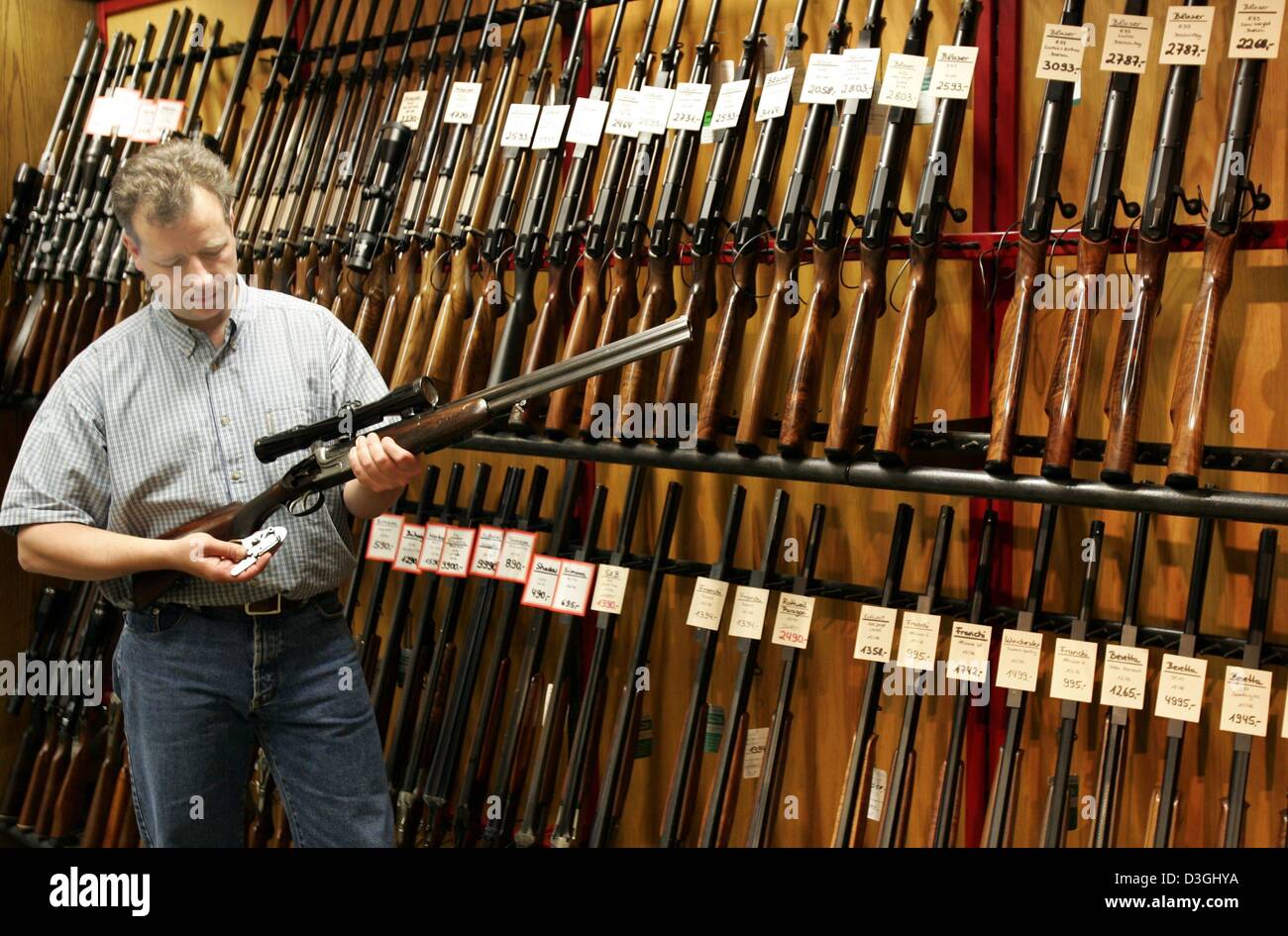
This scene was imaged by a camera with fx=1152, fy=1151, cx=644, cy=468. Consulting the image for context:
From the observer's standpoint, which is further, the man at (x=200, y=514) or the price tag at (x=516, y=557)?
the price tag at (x=516, y=557)

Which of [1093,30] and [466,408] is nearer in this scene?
[466,408]

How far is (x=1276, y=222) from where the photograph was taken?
2.23 meters

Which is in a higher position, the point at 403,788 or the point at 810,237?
the point at 810,237

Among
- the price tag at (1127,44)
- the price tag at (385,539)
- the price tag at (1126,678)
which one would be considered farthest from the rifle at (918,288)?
the price tag at (385,539)

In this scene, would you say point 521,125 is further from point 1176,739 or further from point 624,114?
point 1176,739

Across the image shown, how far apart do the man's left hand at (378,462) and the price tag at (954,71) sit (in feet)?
4.40

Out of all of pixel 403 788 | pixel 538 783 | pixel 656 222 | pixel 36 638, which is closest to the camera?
pixel 656 222

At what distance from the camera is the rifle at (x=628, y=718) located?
2.86 meters

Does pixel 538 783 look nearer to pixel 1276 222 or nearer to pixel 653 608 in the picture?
pixel 653 608

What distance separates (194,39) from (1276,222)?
3.72 m

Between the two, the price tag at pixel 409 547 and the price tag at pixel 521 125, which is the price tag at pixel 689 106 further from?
the price tag at pixel 409 547

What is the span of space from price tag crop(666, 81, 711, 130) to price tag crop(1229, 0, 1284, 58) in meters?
1.17

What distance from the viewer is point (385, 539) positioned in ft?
→ 11.0

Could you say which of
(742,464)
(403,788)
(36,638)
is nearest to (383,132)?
(742,464)
